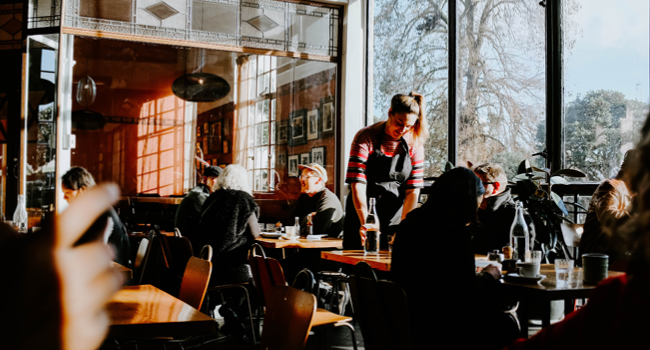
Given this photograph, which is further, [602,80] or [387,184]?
[602,80]

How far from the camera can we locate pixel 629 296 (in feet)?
2.37

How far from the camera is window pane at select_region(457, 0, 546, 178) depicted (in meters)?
4.89

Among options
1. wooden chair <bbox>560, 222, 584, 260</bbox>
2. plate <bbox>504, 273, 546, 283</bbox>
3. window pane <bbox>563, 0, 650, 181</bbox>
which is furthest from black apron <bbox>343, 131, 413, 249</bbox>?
window pane <bbox>563, 0, 650, 181</bbox>

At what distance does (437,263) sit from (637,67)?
287 cm

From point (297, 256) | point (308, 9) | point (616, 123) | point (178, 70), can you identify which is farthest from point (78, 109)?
point (616, 123)

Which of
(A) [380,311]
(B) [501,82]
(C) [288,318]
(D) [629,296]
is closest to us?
(D) [629,296]

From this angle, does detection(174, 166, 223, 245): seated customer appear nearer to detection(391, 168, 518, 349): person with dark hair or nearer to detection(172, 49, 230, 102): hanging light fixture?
detection(172, 49, 230, 102): hanging light fixture

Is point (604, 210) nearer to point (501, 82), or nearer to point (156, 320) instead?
point (501, 82)

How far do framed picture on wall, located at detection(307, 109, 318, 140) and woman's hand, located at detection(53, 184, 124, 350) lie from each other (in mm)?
6964

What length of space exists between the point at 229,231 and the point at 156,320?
239 centimetres

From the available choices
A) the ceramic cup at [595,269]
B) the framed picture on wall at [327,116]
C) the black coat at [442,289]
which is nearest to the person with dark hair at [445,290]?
the black coat at [442,289]

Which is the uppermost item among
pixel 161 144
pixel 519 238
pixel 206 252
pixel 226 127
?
pixel 226 127

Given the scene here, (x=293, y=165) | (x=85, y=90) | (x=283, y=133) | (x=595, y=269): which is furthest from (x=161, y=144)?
(x=595, y=269)

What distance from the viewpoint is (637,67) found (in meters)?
4.08
